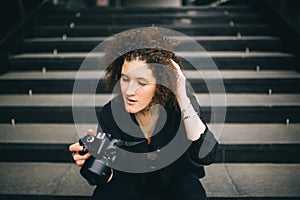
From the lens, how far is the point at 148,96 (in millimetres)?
1651

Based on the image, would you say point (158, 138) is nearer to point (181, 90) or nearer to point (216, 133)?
point (181, 90)

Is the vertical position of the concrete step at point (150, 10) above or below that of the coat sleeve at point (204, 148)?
above

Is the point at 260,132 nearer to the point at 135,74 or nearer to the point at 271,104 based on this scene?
the point at 271,104

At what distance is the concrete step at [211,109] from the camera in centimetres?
308

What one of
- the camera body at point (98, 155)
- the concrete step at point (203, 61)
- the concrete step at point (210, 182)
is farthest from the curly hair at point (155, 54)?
the concrete step at point (203, 61)

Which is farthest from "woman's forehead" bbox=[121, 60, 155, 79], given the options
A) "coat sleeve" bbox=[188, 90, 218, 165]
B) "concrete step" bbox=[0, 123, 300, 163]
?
"concrete step" bbox=[0, 123, 300, 163]

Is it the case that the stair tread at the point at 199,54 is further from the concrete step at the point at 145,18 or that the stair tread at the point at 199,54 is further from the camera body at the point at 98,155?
the camera body at the point at 98,155

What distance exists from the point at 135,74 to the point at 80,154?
48 centimetres

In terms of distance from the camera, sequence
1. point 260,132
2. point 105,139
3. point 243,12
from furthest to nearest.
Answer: point 243,12 < point 260,132 < point 105,139

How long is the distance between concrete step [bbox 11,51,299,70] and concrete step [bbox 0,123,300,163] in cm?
114

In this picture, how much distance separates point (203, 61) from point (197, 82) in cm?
48

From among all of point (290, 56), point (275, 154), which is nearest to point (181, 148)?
point (275, 154)

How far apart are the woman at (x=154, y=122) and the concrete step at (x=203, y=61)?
2124mm

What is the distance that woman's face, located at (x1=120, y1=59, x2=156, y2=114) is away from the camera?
1.60 metres
